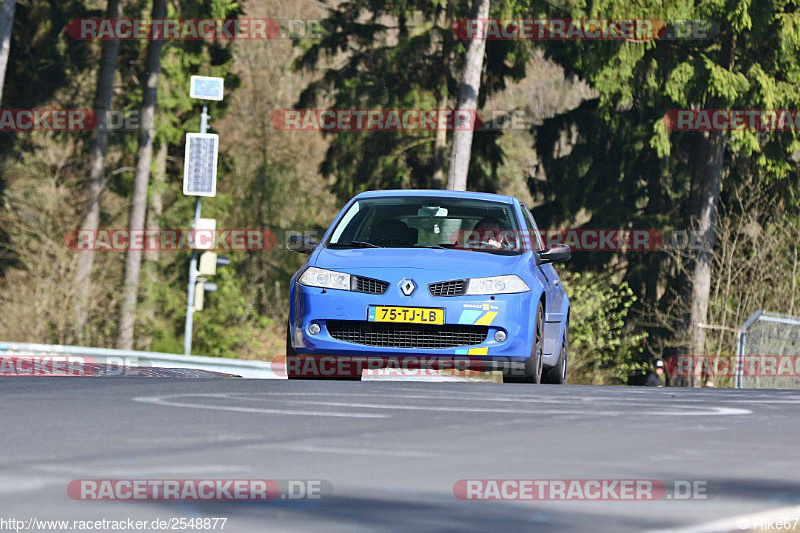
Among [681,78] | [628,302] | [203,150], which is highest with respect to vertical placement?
[681,78]

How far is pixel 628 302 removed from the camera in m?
35.4

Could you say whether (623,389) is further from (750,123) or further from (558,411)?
(750,123)

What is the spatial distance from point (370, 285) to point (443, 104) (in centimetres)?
2857

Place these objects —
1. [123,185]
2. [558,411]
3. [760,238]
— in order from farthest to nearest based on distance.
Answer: [123,185] < [760,238] < [558,411]

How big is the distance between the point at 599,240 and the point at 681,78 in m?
6.97

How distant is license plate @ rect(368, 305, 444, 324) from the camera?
10.8 metres

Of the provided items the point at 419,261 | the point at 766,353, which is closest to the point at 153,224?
the point at 766,353

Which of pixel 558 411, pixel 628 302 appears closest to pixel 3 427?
pixel 558 411

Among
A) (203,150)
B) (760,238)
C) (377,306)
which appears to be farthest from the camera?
(760,238)

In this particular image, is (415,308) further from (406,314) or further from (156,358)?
(156,358)
